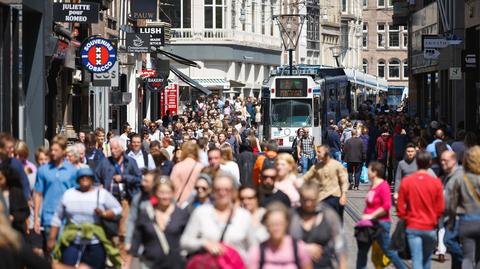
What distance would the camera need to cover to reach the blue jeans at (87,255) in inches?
562

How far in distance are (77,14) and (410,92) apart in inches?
1310

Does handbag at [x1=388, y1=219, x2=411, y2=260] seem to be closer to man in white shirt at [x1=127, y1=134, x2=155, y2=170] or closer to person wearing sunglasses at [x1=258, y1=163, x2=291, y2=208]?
person wearing sunglasses at [x1=258, y1=163, x2=291, y2=208]

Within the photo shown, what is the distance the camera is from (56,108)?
37312mm

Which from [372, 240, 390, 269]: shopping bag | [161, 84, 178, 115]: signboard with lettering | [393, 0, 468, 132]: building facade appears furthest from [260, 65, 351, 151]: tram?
[372, 240, 390, 269]: shopping bag

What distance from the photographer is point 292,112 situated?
4822cm

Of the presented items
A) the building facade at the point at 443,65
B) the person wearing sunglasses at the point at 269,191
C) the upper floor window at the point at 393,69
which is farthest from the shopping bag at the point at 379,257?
the upper floor window at the point at 393,69

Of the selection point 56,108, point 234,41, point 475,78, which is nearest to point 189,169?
point 56,108

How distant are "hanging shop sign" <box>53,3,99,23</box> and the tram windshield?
17.0 m

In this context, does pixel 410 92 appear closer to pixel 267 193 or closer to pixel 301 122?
pixel 301 122

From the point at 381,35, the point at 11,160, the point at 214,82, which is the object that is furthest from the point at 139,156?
the point at 381,35

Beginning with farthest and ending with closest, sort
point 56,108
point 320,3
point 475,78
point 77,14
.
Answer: point 320,3 → point 475,78 → point 56,108 → point 77,14

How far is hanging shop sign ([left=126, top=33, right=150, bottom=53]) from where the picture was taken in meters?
44.8

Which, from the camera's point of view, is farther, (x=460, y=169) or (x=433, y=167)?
(x=433, y=167)

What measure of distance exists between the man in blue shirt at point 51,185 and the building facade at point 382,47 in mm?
113707
